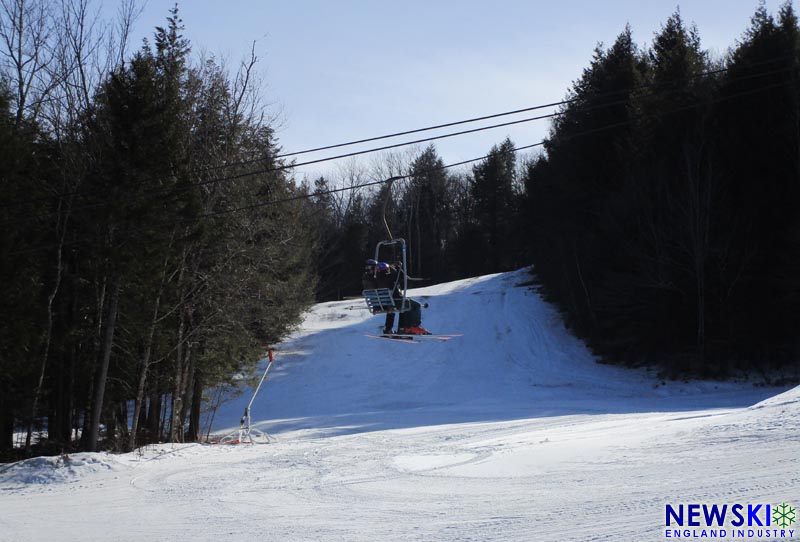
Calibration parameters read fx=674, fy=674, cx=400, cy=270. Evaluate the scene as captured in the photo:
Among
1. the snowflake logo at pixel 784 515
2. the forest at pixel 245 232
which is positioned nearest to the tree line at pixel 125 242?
the forest at pixel 245 232

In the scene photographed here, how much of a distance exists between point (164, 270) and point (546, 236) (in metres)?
31.1

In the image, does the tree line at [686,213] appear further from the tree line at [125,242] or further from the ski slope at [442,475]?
the tree line at [125,242]

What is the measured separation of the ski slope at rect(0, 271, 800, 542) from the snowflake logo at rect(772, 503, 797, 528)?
30 centimetres

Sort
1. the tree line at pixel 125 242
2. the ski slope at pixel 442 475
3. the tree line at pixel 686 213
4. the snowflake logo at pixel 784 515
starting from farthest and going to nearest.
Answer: the tree line at pixel 686 213 < the tree line at pixel 125 242 < the ski slope at pixel 442 475 < the snowflake logo at pixel 784 515

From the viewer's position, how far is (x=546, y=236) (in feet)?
147

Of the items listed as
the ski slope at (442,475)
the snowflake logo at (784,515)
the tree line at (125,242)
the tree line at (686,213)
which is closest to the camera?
the snowflake logo at (784,515)

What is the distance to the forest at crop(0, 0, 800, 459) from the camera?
696 inches

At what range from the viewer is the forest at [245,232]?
696 inches

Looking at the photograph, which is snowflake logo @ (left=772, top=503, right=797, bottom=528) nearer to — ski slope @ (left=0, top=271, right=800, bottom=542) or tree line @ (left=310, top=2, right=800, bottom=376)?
ski slope @ (left=0, top=271, right=800, bottom=542)

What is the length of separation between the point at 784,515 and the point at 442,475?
681 centimetres

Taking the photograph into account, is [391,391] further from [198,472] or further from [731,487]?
[731,487]

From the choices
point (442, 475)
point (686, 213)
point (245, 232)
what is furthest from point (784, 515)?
point (686, 213)

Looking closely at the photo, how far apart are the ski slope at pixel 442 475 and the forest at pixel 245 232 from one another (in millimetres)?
3592

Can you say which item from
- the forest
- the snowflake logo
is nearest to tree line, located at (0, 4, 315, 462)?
the forest
